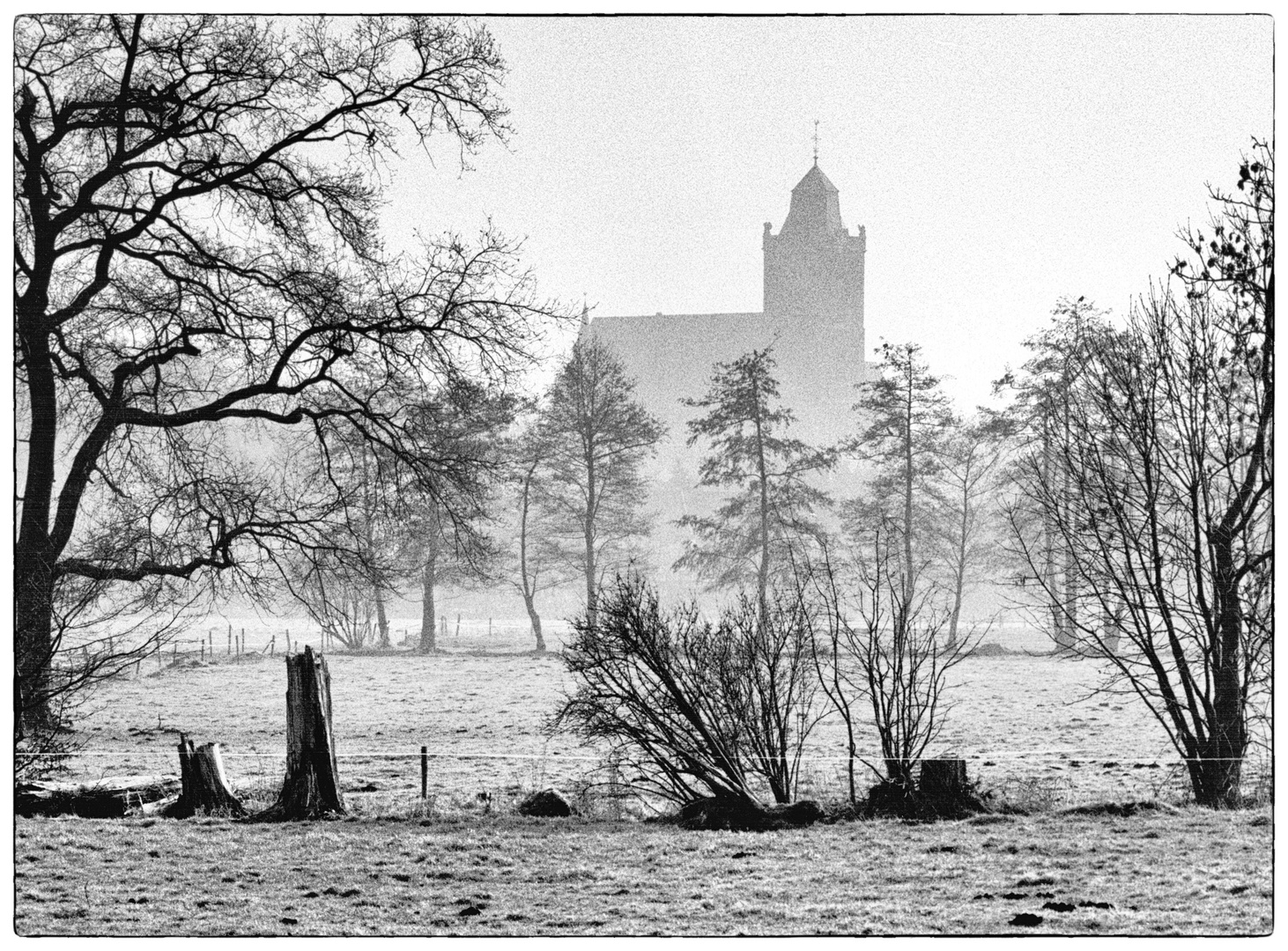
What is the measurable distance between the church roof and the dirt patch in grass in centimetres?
317

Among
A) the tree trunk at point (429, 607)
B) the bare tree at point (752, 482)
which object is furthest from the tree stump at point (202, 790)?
the bare tree at point (752, 482)

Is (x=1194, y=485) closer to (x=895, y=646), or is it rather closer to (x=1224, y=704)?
(x=1224, y=704)

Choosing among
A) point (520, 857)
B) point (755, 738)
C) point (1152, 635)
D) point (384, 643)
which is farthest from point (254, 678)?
point (1152, 635)

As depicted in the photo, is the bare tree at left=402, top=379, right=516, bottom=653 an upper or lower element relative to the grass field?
upper

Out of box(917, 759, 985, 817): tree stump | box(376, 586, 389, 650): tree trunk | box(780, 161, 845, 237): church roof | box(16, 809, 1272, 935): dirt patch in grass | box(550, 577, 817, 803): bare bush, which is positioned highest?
box(780, 161, 845, 237): church roof

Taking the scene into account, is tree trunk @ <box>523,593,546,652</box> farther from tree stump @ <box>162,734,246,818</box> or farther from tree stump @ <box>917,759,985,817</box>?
tree stump @ <box>917,759,985,817</box>

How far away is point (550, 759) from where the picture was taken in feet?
23.0

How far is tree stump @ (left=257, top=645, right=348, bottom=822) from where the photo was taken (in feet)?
20.9

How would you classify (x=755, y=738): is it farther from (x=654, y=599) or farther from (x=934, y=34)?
(x=934, y=34)

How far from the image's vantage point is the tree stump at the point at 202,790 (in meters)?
6.42

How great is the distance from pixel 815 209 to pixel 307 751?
13.2ft

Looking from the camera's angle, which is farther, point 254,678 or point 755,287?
point 254,678

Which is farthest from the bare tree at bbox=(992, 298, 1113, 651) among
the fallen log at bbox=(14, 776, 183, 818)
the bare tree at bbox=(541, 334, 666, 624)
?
the fallen log at bbox=(14, 776, 183, 818)

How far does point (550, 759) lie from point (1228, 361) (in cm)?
433
